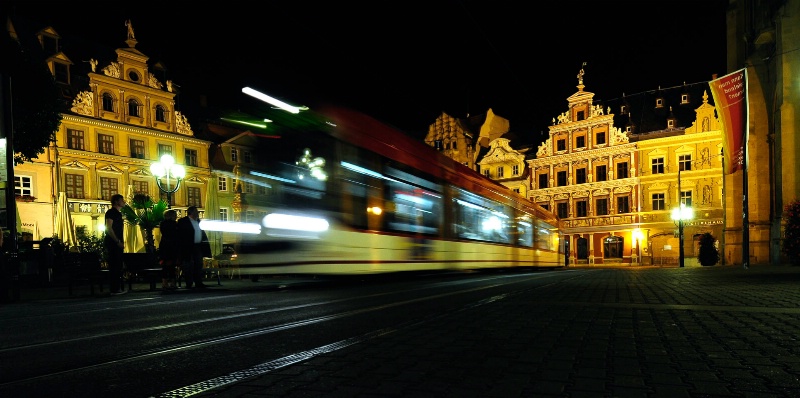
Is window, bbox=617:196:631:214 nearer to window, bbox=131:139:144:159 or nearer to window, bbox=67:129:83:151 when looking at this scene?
window, bbox=131:139:144:159

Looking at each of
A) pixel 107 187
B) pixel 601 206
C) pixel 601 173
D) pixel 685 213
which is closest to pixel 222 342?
pixel 107 187

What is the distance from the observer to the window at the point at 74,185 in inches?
1499

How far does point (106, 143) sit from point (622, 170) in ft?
130

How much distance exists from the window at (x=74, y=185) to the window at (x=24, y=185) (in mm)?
2311

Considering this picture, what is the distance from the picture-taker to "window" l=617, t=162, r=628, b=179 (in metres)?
49.1

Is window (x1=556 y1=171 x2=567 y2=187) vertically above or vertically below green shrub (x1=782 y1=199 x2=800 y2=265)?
above

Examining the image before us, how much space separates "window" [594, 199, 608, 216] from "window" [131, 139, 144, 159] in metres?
36.7

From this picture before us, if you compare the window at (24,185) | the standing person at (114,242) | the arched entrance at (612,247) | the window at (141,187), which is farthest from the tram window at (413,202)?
the arched entrance at (612,247)

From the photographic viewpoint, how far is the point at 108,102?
39906 mm

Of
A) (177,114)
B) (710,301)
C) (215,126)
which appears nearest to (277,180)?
(710,301)

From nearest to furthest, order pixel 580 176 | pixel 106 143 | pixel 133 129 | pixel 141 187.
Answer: pixel 106 143 → pixel 133 129 → pixel 141 187 → pixel 580 176

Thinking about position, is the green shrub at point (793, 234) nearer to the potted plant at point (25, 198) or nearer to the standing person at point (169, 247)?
the standing person at point (169, 247)

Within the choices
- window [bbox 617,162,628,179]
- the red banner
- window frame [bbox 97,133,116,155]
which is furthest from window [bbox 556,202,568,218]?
window frame [bbox 97,133,116,155]

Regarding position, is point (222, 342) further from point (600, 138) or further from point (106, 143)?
point (600, 138)
